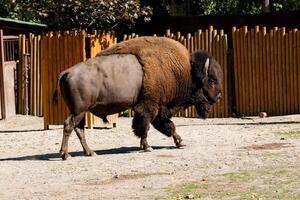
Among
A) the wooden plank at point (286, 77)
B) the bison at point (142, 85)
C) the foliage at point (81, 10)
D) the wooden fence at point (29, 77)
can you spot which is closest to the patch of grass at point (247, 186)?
the bison at point (142, 85)

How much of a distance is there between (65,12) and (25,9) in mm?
1196

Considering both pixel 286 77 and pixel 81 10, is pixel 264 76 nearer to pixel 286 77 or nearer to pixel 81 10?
pixel 286 77

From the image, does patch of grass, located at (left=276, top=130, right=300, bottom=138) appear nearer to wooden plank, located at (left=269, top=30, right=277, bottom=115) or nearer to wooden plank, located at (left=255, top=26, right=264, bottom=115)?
wooden plank, located at (left=269, top=30, right=277, bottom=115)

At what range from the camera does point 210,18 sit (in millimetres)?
23000

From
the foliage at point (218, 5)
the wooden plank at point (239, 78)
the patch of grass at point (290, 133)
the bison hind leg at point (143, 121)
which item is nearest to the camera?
the bison hind leg at point (143, 121)

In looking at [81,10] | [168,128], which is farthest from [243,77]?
[168,128]

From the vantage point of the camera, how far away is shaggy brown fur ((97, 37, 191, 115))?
12312 millimetres

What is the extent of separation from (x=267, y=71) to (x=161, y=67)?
240 inches

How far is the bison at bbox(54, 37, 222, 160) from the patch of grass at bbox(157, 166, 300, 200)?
3100mm

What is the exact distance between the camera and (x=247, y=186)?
8.59m

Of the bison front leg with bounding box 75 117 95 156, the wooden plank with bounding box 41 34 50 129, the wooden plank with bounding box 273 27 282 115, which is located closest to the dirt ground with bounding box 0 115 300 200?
the bison front leg with bounding box 75 117 95 156

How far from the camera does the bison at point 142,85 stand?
12.0m

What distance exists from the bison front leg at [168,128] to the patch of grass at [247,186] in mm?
2988

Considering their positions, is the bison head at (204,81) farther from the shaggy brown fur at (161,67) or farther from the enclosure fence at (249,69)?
the enclosure fence at (249,69)
